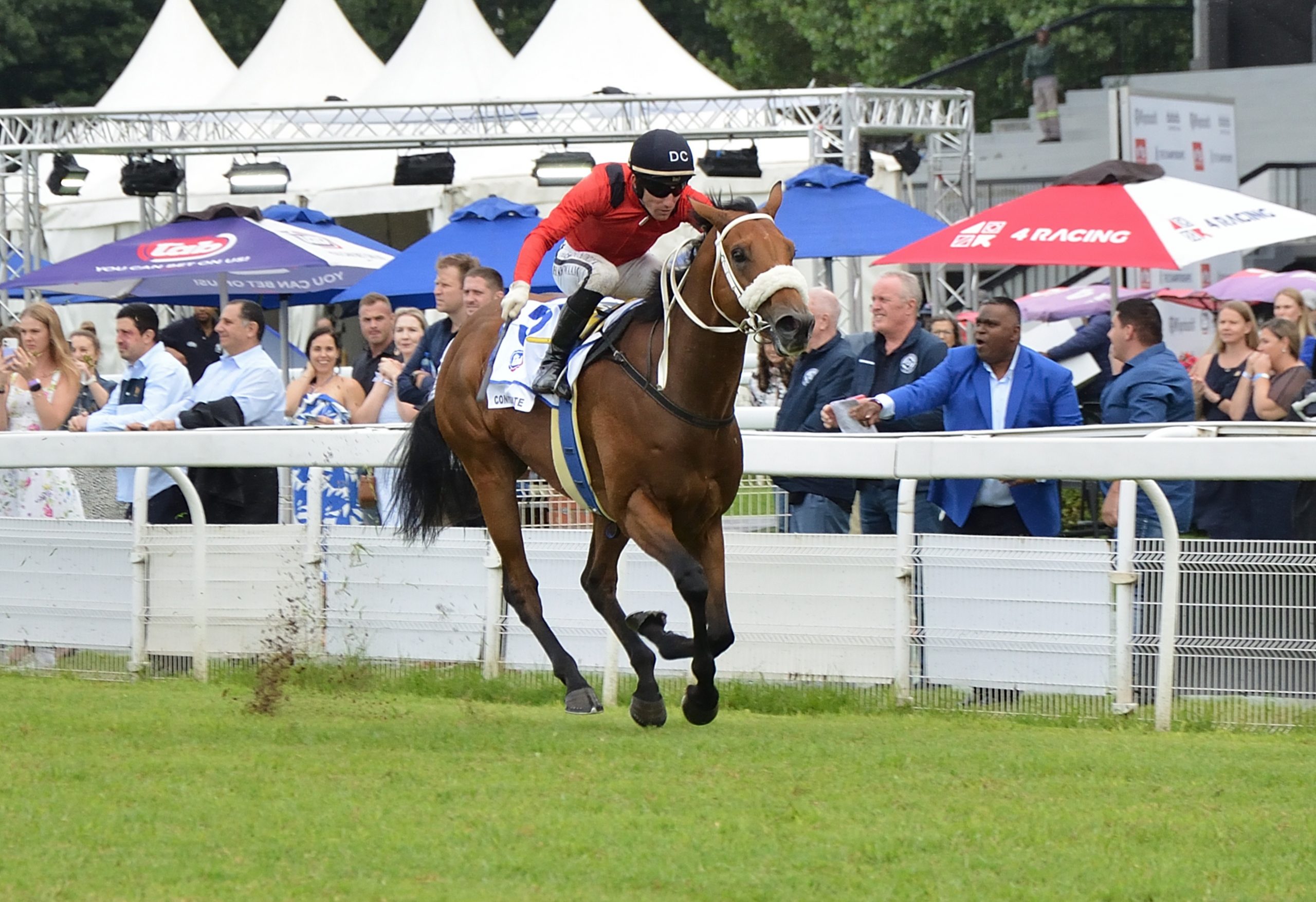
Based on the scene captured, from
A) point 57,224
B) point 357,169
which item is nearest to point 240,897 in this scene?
point 357,169

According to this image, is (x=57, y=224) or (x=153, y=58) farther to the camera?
(x=153, y=58)

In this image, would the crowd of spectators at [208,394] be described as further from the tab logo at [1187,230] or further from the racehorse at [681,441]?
the tab logo at [1187,230]

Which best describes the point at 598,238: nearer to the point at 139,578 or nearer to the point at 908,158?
the point at 139,578

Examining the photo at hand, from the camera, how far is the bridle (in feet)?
19.4

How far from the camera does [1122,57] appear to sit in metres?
31.8

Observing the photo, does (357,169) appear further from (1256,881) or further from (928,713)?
(1256,881)

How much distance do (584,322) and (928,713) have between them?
2.01 metres

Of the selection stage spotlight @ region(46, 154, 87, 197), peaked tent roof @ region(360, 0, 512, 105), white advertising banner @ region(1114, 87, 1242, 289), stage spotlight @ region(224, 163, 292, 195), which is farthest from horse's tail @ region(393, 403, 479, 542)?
peaked tent roof @ region(360, 0, 512, 105)

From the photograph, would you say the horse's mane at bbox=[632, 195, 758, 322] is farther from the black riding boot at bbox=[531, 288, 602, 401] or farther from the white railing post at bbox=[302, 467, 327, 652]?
the white railing post at bbox=[302, 467, 327, 652]

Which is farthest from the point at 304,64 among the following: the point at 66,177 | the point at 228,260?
the point at 228,260

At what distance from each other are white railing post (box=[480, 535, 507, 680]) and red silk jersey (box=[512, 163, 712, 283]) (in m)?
1.43

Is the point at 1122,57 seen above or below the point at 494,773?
above

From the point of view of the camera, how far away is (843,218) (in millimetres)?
13508

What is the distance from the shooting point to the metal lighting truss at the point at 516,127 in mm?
17125
